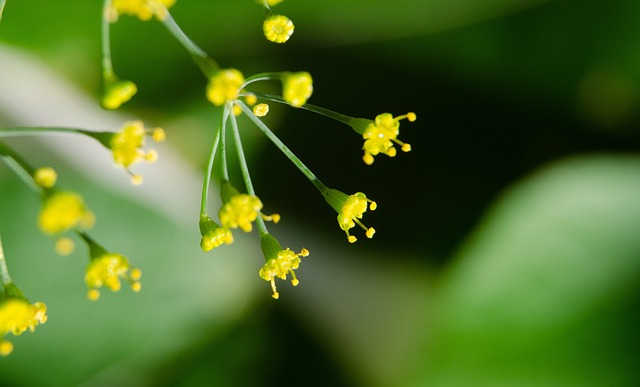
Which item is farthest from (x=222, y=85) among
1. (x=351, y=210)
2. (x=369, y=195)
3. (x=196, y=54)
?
(x=369, y=195)

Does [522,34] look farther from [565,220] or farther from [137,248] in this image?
[137,248]

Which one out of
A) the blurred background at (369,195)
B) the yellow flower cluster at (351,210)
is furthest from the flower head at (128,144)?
the blurred background at (369,195)

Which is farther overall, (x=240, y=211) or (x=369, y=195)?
(x=369, y=195)

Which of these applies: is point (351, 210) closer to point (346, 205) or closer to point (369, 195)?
point (346, 205)

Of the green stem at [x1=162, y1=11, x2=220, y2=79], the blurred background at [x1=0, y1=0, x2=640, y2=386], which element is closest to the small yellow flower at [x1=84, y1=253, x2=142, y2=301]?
the green stem at [x1=162, y1=11, x2=220, y2=79]

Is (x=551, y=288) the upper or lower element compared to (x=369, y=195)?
lower

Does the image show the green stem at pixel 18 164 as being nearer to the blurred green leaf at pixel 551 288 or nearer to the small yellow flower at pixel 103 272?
the small yellow flower at pixel 103 272

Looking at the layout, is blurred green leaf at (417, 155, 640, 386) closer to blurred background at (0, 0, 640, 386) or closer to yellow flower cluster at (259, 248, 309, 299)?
blurred background at (0, 0, 640, 386)
